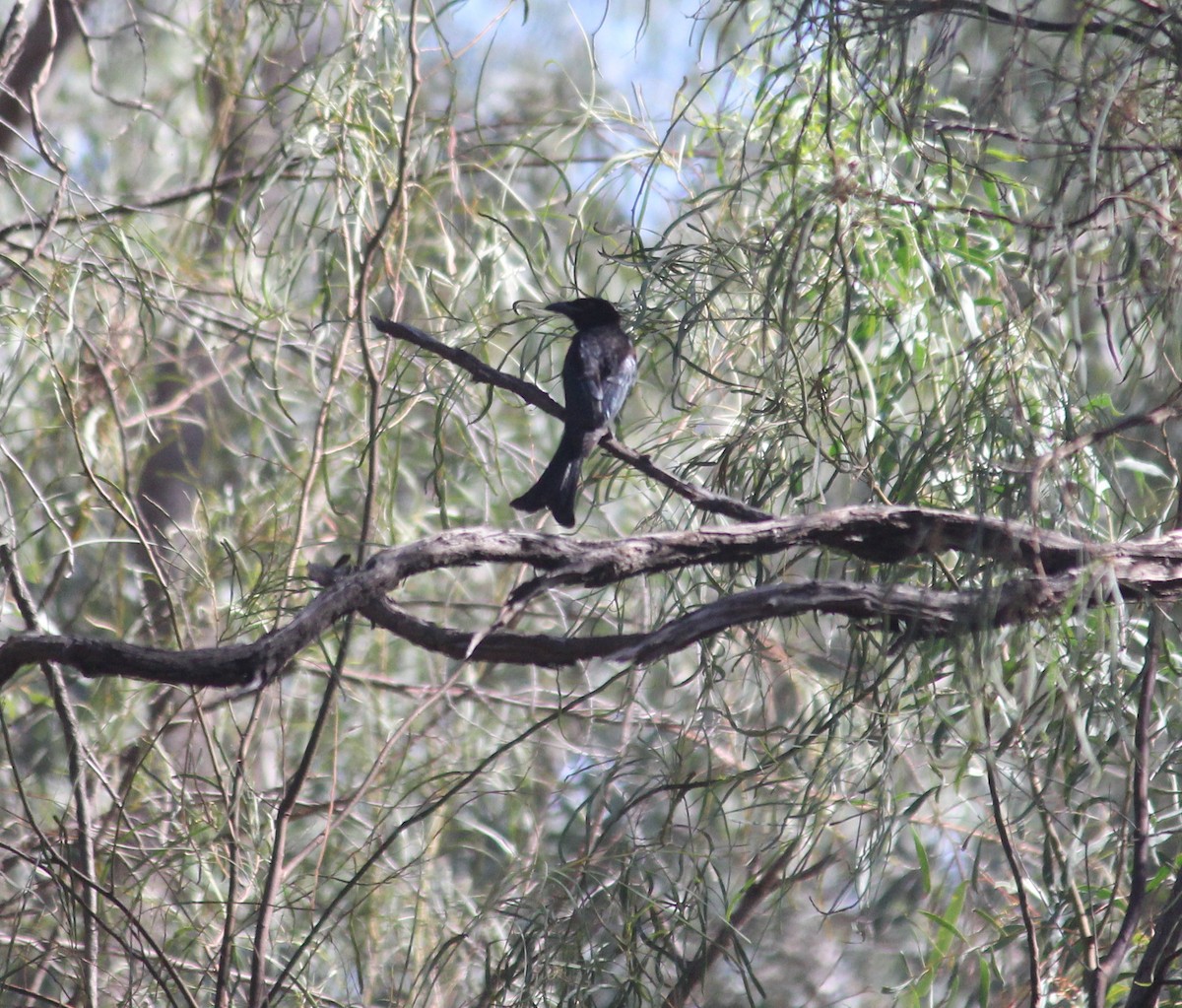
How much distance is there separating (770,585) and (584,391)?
1411 mm

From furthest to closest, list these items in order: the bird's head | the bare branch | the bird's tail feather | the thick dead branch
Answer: the bird's head → the bird's tail feather → the bare branch → the thick dead branch

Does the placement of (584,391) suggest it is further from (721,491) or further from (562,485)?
(721,491)

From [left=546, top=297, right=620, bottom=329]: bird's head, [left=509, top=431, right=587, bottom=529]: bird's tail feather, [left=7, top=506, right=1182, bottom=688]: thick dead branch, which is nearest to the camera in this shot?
[left=7, top=506, right=1182, bottom=688]: thick dead branch

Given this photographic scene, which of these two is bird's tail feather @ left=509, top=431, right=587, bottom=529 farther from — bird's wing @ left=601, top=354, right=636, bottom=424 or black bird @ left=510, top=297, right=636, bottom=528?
bird's wing @ left=601, top=354, right=636, bottom=424

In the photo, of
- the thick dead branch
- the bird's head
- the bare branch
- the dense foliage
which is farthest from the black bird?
the thick dead branch

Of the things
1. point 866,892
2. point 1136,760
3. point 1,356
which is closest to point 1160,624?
point 1136,760

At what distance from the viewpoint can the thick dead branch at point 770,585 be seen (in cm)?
142

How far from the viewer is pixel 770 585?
1.53 m

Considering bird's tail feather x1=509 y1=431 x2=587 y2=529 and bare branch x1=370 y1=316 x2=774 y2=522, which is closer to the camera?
bare branch x1=370 y1=316 x2=774 y2=522

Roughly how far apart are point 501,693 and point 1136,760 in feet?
6.15

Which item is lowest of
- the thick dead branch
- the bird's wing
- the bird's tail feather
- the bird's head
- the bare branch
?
the thick dead branch

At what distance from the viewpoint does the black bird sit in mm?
2654

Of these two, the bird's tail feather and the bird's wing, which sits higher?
the bird's wing

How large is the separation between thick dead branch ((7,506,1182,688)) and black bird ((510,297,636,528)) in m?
0.93
